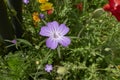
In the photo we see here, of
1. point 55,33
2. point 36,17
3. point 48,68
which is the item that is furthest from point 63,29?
point 36,17

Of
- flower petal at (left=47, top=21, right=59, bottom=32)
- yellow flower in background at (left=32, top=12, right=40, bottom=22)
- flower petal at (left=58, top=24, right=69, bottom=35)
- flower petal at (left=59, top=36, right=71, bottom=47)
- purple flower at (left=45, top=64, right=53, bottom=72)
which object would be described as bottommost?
purple flower at (left=45, top=64, right=53, bottom=72)

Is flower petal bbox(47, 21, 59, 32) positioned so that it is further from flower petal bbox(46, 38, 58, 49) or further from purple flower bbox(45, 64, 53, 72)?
purple flower bbox(45, 64, 53, 72)

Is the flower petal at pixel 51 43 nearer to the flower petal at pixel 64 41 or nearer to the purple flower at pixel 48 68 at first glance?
the flower petal at pixel 64 41

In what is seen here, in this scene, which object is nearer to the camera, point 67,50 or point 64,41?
point 64,41

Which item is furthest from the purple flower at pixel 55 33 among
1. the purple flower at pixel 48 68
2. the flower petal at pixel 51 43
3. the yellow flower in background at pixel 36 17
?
the yellow flower in background at pixel 36 17

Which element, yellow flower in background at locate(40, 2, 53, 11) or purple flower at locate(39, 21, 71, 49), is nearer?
purple flower at locate(39, 21, 71, 49)

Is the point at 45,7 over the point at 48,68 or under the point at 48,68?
over

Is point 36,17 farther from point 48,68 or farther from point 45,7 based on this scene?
point 48,68

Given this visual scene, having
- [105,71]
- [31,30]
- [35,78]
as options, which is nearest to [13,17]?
[31,30]

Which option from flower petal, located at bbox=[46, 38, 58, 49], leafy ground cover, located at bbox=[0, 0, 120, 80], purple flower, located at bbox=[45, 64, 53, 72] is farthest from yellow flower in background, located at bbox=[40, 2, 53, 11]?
flower petal, located at bbox=[46, 38, 58, 49]
